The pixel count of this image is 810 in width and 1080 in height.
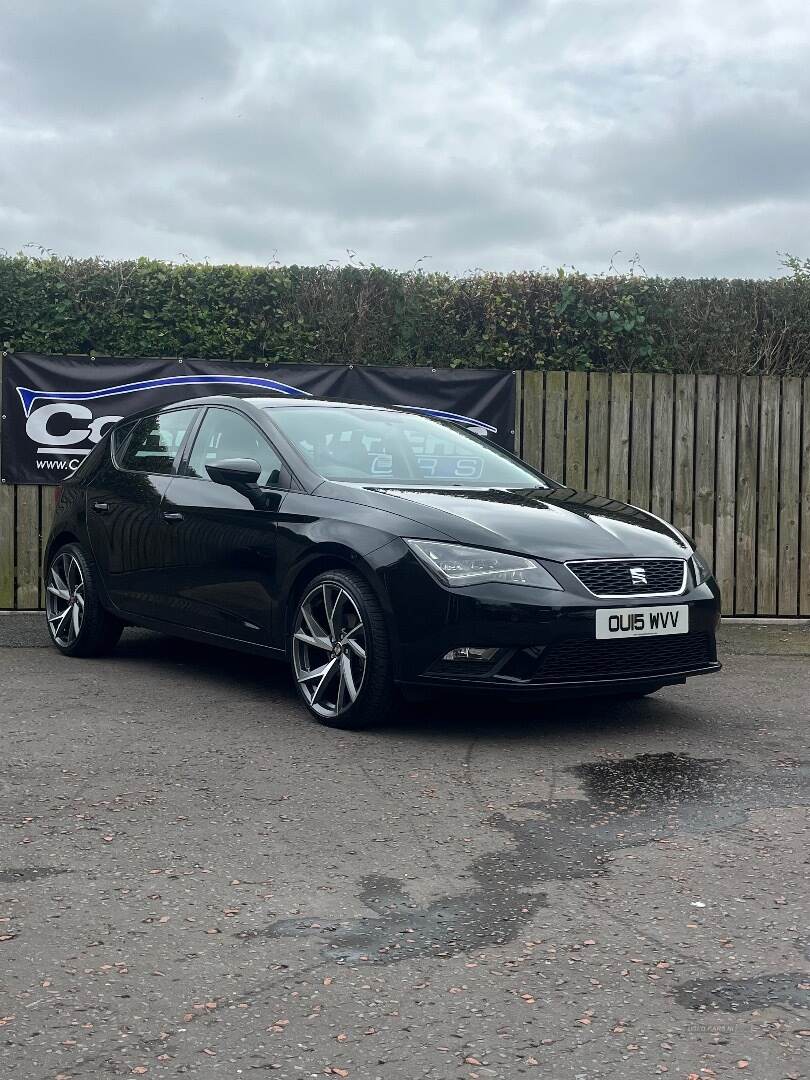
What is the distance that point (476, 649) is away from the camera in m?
5.38

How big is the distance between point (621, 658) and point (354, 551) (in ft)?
4.16

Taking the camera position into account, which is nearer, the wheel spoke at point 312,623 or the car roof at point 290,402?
the wheel spoke at point 312,623

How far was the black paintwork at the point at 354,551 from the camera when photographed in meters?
5.38

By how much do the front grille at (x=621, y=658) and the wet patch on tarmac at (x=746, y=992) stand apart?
2451 millimetres

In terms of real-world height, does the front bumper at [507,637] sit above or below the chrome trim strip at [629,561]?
below

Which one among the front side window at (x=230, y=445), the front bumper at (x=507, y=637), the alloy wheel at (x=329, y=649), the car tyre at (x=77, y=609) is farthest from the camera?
the car tyre at (x=77, y=609)

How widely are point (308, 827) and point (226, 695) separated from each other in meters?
2.50

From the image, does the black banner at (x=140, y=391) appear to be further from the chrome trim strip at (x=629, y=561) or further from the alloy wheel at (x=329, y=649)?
the chrome trim strip at (x=629, y=561)

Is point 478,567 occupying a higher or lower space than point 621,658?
higher

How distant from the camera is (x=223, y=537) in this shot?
21.4ft

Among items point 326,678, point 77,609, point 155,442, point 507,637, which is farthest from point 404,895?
point 77,609

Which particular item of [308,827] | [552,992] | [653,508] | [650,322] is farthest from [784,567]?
[552,992]

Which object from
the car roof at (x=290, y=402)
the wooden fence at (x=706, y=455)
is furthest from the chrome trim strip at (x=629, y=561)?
the wooden fence at (x=706, y=455)

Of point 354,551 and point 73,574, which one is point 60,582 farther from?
point 354,551
